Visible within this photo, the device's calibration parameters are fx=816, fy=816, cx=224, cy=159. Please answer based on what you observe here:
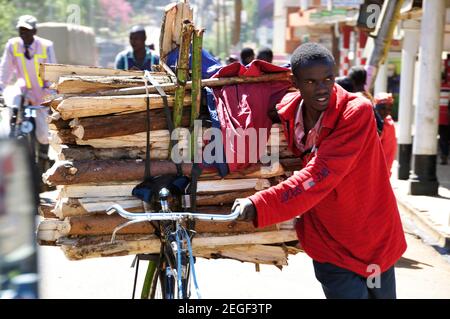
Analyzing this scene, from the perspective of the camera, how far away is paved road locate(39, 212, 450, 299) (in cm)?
613

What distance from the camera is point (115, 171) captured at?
3947mm

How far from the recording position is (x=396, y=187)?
Result: 1226cm

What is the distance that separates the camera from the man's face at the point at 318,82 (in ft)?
11.7

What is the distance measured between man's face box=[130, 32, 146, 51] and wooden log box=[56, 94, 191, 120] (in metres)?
4.60

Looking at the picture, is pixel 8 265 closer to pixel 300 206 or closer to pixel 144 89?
pixel 300 206

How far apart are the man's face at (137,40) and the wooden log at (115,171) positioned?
4.70m

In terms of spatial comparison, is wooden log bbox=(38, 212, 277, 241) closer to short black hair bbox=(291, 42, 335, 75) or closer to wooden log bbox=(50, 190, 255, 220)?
wooden log bbox=(50, 190, 255, 220)

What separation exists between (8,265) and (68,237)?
1.85 meters

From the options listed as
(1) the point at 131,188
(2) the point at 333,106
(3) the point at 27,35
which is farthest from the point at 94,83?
(3) the point at 27,35

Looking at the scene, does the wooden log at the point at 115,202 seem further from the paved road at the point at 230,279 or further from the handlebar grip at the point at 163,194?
the paved road at the point at 230,279

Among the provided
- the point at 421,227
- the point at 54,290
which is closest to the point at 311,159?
the point at 54,290

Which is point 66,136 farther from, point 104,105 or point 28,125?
point 28,125

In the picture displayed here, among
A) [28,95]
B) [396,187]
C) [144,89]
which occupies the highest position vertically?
[144,89]

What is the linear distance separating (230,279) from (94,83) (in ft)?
9.56
